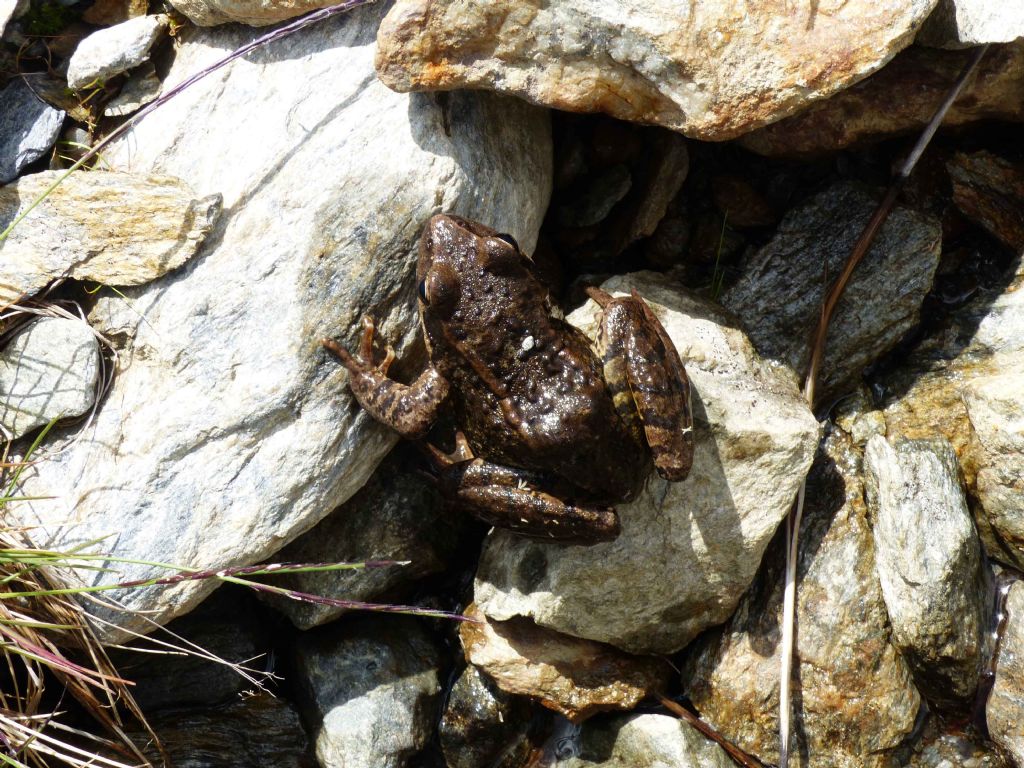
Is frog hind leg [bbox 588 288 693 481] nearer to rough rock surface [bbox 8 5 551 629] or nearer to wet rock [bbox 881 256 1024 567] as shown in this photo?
rough rock surface [bbox 8 5 551 629]

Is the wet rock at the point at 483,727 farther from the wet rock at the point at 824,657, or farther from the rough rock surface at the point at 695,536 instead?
the wet rock at the point at 824,657

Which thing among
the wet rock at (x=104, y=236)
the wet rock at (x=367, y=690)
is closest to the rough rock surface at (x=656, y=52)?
the wet rock at (x=104, y=236)

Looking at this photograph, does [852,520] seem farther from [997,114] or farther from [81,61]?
[81,61]

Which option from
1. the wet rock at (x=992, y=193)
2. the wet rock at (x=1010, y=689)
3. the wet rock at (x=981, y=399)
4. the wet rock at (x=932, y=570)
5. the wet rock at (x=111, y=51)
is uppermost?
the wet rock at (x=111, y=51)

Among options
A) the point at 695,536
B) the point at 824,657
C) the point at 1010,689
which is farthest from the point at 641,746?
the point at 1010,689

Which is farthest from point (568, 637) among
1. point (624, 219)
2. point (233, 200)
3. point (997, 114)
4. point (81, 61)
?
point (81, 61)

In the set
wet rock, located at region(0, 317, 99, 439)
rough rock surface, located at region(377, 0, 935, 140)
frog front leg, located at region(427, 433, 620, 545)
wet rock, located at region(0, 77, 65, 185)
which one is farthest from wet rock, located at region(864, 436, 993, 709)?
wet rock, located at region(0, 77, 65, 185)
